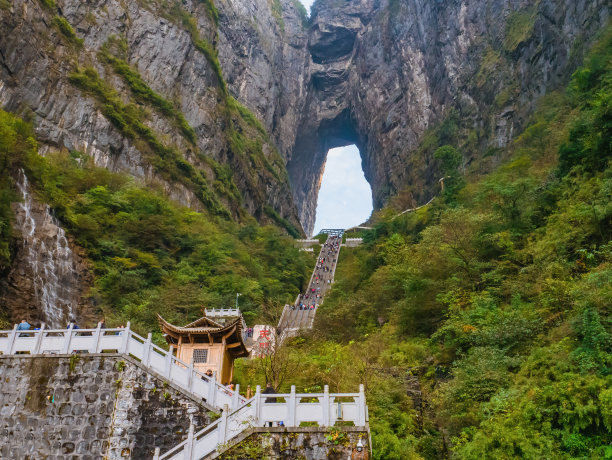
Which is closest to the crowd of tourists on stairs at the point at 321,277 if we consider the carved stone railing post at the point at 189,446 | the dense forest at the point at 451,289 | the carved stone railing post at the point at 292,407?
the dense forest at the point at 451,289

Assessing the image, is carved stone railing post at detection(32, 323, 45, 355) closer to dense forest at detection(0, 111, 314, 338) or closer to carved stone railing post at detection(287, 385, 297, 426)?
carved stone railing post at detection(287, 385, 297, 426)

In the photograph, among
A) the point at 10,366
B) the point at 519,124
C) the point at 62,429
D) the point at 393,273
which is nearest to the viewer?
the point at 62,429

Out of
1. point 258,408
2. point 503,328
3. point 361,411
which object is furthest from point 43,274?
point 503,328

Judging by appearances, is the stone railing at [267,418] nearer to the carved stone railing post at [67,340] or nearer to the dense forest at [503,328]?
the dense forest at [503,328]

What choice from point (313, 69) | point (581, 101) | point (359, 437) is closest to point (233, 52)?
point (313, 69)

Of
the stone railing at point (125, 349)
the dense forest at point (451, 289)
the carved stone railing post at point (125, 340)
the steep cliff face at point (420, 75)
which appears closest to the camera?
the dense forest at point (451, 289)

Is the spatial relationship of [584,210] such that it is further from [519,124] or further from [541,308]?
[519,124]

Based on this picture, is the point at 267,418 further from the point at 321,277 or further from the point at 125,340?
the point at 321,277
